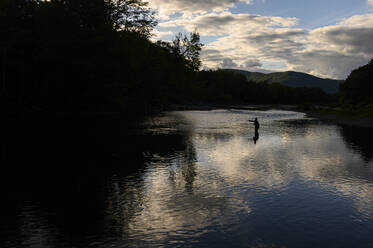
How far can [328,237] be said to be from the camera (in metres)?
10.1

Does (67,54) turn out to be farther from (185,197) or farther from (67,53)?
(185,197)

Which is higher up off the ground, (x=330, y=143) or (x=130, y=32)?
(x=130, y=32)

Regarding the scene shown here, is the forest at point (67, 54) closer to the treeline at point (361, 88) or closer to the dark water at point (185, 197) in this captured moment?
the dark water at point (185, 197)

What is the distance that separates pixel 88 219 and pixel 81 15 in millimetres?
59194

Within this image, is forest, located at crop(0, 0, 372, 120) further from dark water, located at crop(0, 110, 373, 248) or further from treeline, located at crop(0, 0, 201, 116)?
dark water, located at crop(0, 110, 373, 248)

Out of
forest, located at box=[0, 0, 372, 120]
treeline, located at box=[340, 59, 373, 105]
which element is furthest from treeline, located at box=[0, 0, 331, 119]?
treeline, located at box=[340, 59, 373, 105]

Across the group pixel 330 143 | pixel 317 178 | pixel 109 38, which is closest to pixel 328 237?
pixel 317 178

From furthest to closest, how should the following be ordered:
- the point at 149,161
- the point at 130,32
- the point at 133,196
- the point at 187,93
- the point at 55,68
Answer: the point at 187,93, the point at 130,32, the point at 55,68, the point at 149,161, the point at 133,196

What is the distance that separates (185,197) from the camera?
1396cm

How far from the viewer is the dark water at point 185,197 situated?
10.0m

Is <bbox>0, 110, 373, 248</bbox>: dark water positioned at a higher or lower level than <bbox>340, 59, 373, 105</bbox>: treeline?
lower

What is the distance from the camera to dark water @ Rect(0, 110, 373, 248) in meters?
10.0

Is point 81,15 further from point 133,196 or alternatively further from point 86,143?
point 133,196

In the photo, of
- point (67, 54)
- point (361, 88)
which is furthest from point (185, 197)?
point (361, 88)
